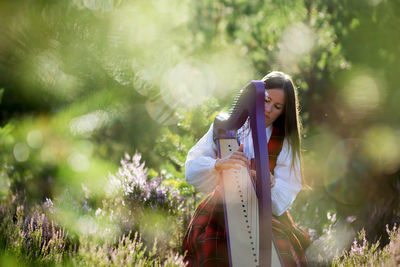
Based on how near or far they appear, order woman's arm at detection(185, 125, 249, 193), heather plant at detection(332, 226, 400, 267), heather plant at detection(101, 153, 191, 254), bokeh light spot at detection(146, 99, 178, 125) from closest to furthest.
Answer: woman's arm at detection(185, 125, 249, 193)
heather plant at detection(332, 226, 400, 267)
heather plant at detection(101, 153, 191, 254)
bokeh light spot at detection(146, 99, 178, 125)

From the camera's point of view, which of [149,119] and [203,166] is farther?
[149,119]

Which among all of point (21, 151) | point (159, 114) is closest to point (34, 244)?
point (21, 151)

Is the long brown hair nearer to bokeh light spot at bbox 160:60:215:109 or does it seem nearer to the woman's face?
the woman's face

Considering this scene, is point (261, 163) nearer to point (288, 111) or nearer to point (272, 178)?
point (272, 178)

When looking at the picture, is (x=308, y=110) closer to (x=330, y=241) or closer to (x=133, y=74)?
(x=330, y=241)

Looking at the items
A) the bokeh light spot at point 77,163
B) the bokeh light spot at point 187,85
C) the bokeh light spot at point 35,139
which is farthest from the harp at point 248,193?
the bokeh light spot at point 187,85

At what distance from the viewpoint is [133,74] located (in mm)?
2959

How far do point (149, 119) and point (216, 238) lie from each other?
358cm

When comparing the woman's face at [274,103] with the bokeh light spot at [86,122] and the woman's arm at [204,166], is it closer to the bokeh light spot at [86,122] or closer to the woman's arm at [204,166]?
the woman's arm at [204,166]

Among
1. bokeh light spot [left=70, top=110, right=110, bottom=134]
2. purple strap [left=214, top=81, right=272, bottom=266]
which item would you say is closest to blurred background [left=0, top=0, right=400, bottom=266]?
bokeh light spot [left=70, top=110, right=110, bottom=134]

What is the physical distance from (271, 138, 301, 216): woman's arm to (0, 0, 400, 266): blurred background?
63 cm

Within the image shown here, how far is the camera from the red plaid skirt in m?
1.89

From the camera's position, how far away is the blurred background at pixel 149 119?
7.08 feet

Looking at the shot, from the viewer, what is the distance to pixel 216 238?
1.92 metres
